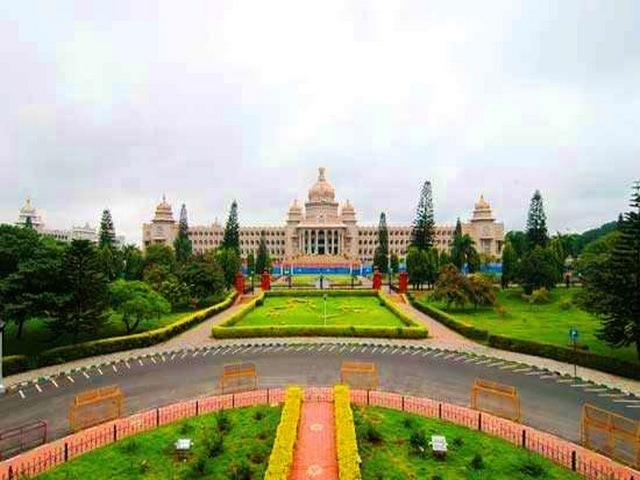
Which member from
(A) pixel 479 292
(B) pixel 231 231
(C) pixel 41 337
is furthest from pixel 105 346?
(B) pixel 231 231

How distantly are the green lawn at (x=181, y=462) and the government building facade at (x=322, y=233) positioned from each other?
77.0 metres

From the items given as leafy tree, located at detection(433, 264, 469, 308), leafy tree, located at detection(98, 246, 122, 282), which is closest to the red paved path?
leafy tree, located at detection(433, 264, 469, 308)

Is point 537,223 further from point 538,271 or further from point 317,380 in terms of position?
point 317,380

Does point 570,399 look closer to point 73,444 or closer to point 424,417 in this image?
point 424,417

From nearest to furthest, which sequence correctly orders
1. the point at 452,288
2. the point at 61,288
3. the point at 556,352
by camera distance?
the point at 556,352, the point at 61,288, the point at 452,288

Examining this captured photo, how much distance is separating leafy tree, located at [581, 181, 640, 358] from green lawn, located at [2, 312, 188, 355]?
24722 millimetres

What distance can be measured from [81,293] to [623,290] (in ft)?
81.4

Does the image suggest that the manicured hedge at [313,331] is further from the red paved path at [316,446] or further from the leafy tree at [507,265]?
the leafy tree at [507,265]

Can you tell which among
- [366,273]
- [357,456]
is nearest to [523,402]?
[357,456]

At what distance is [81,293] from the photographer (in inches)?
973

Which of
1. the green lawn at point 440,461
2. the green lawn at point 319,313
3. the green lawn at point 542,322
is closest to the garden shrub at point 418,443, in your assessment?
the green lawn at point 440,461

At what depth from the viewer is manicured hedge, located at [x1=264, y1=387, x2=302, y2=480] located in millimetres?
10375

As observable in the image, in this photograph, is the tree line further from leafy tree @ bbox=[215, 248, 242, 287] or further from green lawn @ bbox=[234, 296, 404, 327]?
leafy tree @ bbox=[215, 248, 242, 287]

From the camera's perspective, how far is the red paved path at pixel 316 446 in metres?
11.0
